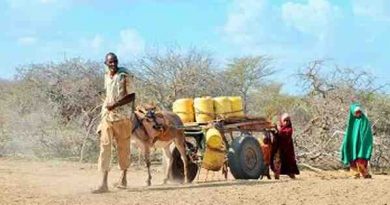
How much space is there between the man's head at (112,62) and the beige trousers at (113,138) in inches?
32.5

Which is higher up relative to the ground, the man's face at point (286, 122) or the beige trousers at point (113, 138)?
the man's face at point (286, 122)

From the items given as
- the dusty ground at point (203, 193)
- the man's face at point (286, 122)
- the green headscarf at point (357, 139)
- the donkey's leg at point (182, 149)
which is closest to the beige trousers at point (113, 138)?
the dusty ground at point (203, 193)

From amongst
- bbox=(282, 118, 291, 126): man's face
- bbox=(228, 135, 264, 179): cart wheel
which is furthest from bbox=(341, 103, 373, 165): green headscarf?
bbox=(228, 135, 264, 179): cart wheel

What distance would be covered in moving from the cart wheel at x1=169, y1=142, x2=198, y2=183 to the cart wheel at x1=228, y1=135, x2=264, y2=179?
3.05 feet

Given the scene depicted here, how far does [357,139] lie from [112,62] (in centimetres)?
671

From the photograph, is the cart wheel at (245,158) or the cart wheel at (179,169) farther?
the cart wheel at (179,169)

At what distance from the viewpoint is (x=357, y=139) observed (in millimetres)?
17219

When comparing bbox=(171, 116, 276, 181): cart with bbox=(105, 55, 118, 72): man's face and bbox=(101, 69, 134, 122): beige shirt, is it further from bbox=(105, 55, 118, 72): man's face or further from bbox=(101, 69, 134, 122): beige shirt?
bbox=(105, 55, 118, 72): man's face

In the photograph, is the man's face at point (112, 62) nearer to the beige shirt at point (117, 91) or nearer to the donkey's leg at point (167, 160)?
the beige shirt at point (117, 91)

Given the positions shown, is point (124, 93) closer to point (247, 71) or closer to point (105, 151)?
point (105, 151)

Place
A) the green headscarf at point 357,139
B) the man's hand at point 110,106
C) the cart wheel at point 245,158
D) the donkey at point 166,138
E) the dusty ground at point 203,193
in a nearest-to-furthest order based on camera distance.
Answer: the dusty ground at point 203,193 → the man's hand at point 110,106 → the donkey at point 166,138 → the cart wheel at point 245,158 → the green headscarf at point 357,139

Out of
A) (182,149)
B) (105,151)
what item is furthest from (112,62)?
(182,149)

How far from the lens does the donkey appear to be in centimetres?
1452

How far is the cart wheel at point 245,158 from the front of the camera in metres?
15.6
